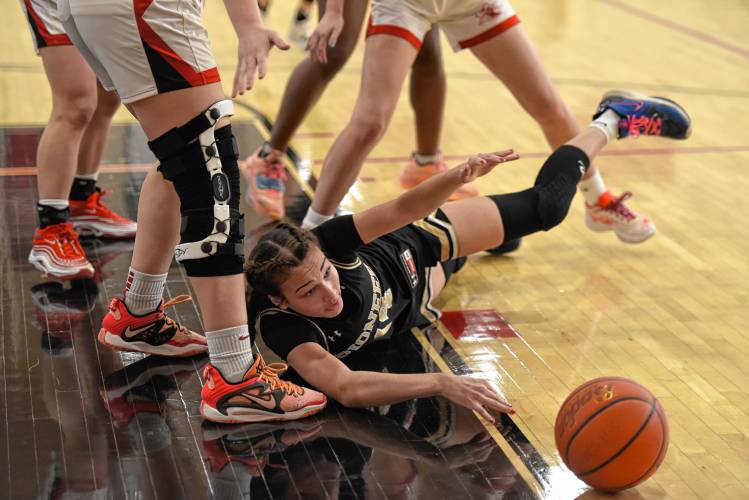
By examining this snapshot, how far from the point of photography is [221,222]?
282 centimetres

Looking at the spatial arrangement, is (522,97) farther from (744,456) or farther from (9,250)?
(9,250)

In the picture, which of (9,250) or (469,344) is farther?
(9,250)

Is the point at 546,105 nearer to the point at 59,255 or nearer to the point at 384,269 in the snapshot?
the point at 384,269

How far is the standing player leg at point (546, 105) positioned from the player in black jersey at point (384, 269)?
0.79 feet

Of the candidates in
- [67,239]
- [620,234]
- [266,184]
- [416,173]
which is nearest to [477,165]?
[620,234]

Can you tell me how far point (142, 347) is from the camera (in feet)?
11.1

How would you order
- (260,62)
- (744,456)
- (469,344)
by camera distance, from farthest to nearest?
1. (469,344)
2. (744,456)
3. (260,62)

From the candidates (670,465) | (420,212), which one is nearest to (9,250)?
(420,212)

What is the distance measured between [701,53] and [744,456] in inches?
250

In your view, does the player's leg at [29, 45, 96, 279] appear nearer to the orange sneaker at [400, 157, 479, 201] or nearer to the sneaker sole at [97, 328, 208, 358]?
the sneaker sole at [97, 328, 208, 358]

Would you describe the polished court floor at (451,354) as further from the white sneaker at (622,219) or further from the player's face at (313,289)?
the player's face at (313,289)

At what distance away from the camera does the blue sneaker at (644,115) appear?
418 cm

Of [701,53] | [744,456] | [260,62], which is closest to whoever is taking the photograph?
[260,62]

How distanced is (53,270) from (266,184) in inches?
49.4
